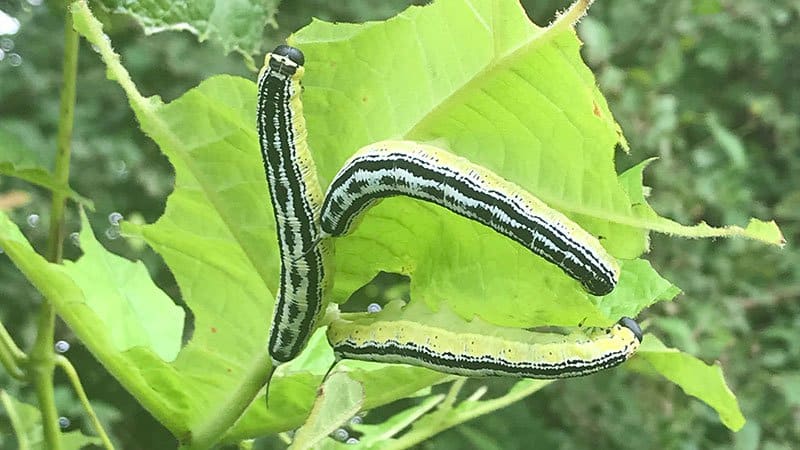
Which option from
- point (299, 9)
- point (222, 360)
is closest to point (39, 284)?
point (222, 360)

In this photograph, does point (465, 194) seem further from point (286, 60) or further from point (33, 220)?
point (33, 220)

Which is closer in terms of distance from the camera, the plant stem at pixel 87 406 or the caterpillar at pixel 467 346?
the caterpillar at pixel 467 346

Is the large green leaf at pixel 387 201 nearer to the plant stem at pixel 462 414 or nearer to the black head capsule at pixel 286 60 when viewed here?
the black head capsule at pixel 286 60

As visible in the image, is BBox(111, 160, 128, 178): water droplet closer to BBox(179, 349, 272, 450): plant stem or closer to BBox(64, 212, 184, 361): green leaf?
BBox(64, 212, 184, 361): green leaf

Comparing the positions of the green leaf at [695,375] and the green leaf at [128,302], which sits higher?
the green leaf at [128,302]

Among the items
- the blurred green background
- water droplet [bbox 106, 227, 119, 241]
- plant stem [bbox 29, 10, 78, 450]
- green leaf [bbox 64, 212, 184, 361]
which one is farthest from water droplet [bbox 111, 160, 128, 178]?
plant stem [bbox 29, 10, 78, 450]

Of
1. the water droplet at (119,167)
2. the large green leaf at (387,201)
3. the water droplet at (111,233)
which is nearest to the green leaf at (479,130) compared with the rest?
the large green leaf at (387,201)

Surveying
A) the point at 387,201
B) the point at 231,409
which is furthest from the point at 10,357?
the point at 387,201
